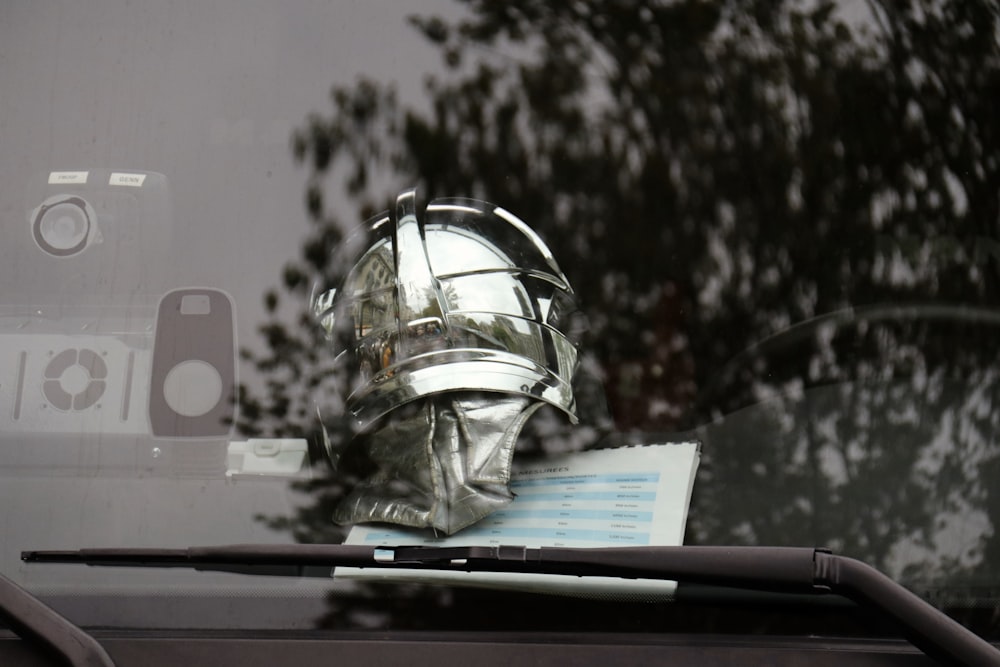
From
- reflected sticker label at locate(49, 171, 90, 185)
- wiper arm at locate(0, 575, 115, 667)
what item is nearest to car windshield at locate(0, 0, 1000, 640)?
reflected sticker label at locate(49, 171, 90, 185)

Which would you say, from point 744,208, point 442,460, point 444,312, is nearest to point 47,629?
point 442,460

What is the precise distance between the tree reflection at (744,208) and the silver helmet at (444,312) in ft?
0.12

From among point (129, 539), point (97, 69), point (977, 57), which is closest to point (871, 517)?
point (977, 57)

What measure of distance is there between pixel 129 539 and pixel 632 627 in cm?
64

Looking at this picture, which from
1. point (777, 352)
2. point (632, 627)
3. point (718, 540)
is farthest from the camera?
point (777, 352)

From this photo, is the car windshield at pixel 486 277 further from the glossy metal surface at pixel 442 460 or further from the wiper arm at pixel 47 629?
the wiper arm at pixel 47 629

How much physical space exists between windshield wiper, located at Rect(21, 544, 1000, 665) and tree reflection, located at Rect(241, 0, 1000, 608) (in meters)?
0.18

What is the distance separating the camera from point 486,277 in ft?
5.40

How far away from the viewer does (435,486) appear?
60.4 inches

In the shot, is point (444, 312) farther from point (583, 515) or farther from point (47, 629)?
point (47, 629)

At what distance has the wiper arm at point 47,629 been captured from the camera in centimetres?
129

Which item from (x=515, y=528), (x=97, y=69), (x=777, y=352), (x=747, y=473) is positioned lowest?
(x=515, y=528)

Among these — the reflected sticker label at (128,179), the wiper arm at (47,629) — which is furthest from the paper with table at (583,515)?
the reflected sticker label at (128,179)

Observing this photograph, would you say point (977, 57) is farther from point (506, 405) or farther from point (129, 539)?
point (129, 539)
